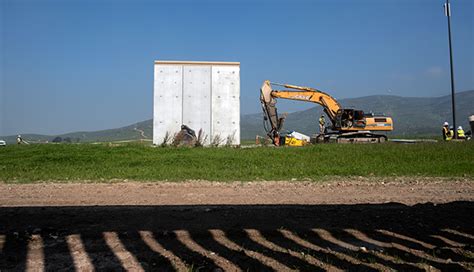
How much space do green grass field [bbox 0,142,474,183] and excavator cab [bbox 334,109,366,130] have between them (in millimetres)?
7347

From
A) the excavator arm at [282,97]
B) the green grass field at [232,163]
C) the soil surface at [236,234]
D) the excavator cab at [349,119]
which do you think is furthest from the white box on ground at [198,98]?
the soil surface at [236,234]

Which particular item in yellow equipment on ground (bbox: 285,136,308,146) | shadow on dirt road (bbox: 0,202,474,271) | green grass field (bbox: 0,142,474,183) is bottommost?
shadow on dirt road (bbox: 0,202,474,271)

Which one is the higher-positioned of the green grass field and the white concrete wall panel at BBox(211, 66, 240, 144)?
the white concrete wall panel at BBox(211, 66, 240, 144)

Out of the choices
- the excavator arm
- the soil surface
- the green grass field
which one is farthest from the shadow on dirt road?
the excavator arm

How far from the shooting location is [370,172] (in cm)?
1184

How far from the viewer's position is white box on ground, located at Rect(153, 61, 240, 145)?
2359 cm

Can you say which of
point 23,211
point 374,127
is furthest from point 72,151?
point 374,127

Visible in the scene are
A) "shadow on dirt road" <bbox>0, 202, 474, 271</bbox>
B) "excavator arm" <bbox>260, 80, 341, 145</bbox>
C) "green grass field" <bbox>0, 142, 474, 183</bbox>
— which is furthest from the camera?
"excavator arm" <bbox>260, 80, 341, 145</bbox>

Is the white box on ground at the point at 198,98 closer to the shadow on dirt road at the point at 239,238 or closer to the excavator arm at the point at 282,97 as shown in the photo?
the excavator arm at the point at 282,97

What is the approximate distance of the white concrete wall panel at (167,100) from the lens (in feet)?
77.2

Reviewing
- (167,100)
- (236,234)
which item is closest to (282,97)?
(167,100)

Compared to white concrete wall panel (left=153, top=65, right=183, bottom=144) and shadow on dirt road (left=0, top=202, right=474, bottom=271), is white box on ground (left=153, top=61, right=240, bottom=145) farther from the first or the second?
shadow on dirt road (left=0, top=202, right=474, bottom=271)

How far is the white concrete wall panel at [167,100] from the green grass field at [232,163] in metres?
7.17

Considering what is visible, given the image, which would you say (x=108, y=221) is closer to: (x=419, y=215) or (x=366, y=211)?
(x=366, y=211)
